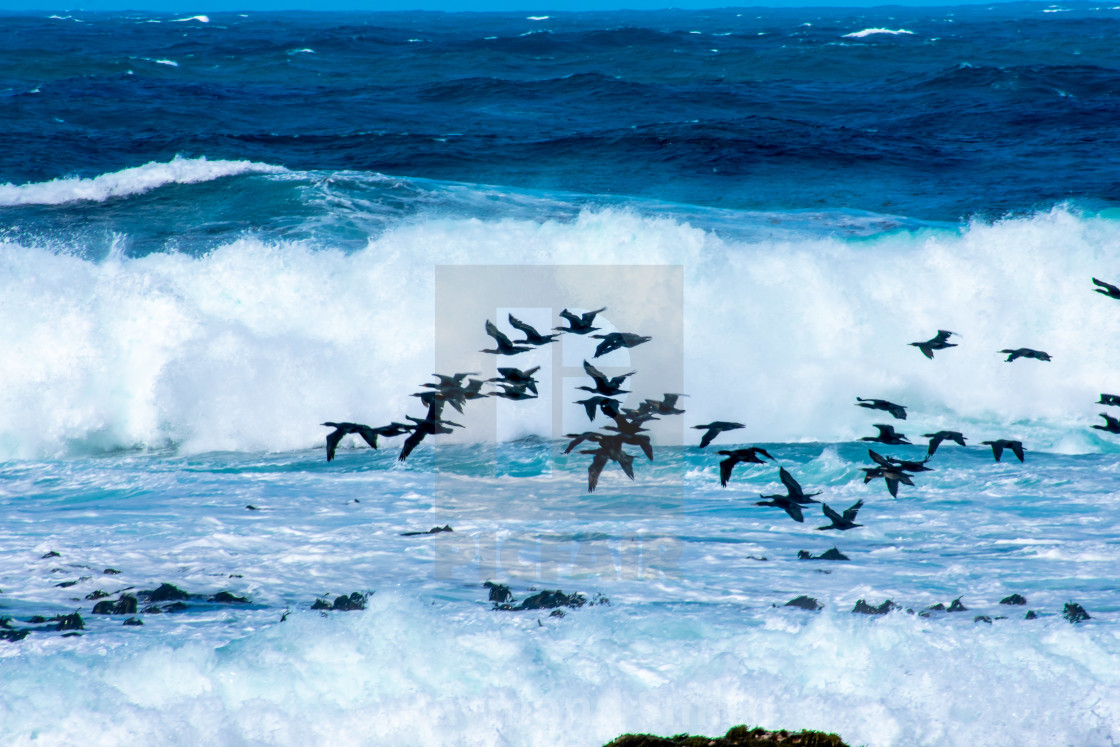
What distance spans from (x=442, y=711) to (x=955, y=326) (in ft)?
36.2

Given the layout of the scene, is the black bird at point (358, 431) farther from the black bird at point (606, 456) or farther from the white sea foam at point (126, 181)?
the white sea foam at point (126, 181)

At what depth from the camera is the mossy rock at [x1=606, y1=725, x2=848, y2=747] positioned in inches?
193

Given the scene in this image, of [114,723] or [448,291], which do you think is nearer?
[114,723]

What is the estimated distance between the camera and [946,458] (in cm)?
1042

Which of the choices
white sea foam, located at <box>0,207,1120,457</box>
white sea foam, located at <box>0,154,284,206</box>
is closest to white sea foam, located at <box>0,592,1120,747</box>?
white sea foam, located at <box>0,207,1120,457</box>

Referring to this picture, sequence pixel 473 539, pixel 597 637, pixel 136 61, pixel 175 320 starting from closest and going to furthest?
pixel 597 637 → pixel 473 539 → pixel 175 320 → pixel 136 61

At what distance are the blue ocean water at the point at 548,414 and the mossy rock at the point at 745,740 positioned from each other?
0.85 feet

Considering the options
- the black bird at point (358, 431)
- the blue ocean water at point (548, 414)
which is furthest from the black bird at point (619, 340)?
the black bird at point (358, 431)

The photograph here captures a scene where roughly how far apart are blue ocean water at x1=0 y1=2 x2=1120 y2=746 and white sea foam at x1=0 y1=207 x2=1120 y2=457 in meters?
0.06

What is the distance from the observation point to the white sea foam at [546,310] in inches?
478

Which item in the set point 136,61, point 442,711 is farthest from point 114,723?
point 136,61

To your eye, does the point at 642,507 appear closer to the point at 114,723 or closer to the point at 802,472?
the point at 802,472

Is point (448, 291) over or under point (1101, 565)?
over

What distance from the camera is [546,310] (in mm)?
13953
